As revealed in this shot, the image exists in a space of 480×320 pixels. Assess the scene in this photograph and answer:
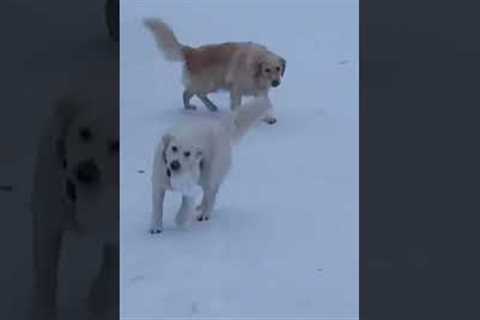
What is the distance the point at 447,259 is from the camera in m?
1.96

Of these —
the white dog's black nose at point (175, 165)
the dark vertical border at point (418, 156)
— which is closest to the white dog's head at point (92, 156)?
the white dog's black nose at point (175, 165)

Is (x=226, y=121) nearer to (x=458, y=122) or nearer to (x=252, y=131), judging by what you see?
(x=252, y=131)

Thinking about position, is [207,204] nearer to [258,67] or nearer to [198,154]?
[198,154]

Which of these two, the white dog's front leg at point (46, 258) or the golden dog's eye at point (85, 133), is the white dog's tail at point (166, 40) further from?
the white dog's front leg at point (46, 258)

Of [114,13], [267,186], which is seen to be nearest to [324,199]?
[267,186]

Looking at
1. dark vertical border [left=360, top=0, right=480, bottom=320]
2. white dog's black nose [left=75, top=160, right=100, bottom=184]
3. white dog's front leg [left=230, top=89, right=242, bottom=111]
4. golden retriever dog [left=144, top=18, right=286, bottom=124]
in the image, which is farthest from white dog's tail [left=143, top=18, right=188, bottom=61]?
dark vertical border [left=360, top=0, right=480, bottom=320]

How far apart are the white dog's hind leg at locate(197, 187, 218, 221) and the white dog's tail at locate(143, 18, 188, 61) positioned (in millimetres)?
269

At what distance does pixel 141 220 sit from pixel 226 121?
255mm

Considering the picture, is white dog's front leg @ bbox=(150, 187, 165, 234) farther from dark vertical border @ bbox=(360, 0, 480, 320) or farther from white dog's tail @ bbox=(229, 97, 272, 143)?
dark vertical border @ bbox=(360, 0, 480, 320)

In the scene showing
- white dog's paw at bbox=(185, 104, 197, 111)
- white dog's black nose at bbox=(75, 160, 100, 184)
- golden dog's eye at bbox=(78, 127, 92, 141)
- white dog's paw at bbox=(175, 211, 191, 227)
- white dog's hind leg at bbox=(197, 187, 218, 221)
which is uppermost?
white dog's paw at bbox=(185, 104, 197, 111)

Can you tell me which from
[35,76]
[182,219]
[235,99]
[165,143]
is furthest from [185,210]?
[35,76]

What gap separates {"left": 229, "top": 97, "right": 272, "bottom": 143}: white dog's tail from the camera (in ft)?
6.35

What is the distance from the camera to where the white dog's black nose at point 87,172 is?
191 centimetres

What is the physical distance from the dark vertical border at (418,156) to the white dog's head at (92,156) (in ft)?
1.59
